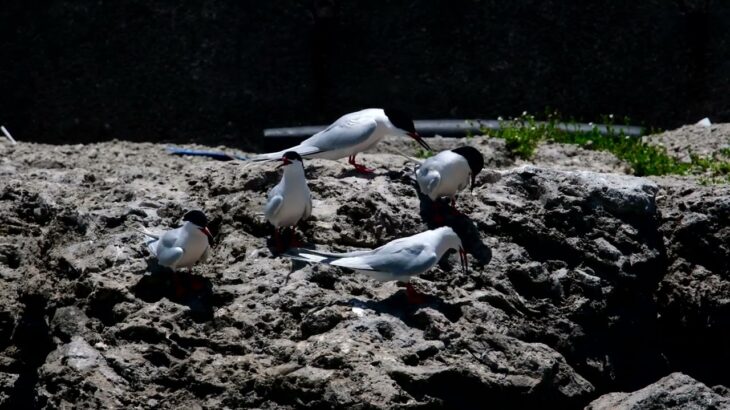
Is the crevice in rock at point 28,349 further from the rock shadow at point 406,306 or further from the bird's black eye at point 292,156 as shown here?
the rock shadow at point 406,306

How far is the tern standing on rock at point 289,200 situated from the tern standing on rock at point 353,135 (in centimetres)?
47

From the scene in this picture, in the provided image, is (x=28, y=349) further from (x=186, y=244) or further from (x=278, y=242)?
(x=278, y=242)

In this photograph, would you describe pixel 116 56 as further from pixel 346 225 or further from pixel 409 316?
pixel 409 316

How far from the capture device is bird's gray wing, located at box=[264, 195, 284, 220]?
6.03m

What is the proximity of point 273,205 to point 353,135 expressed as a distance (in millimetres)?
965

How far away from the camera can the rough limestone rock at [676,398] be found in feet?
18.6

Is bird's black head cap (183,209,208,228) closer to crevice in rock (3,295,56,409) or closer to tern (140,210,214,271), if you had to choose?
tern (140,210,214,271)

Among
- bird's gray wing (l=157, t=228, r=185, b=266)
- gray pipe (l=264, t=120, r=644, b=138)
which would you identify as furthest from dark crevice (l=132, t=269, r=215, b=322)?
gray pipe (l=264, t=120, r=644, b=138)

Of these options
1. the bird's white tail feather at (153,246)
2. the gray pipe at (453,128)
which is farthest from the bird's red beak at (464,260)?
the gray pipe at (453,128)

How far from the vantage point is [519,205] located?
6.51 meters

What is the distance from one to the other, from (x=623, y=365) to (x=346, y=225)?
1.52 m

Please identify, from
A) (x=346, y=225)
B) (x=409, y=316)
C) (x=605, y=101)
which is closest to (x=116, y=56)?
(x=605, y=101)

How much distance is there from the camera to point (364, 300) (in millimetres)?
5836

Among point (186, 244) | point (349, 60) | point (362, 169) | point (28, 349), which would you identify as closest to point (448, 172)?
point (362, 169)
